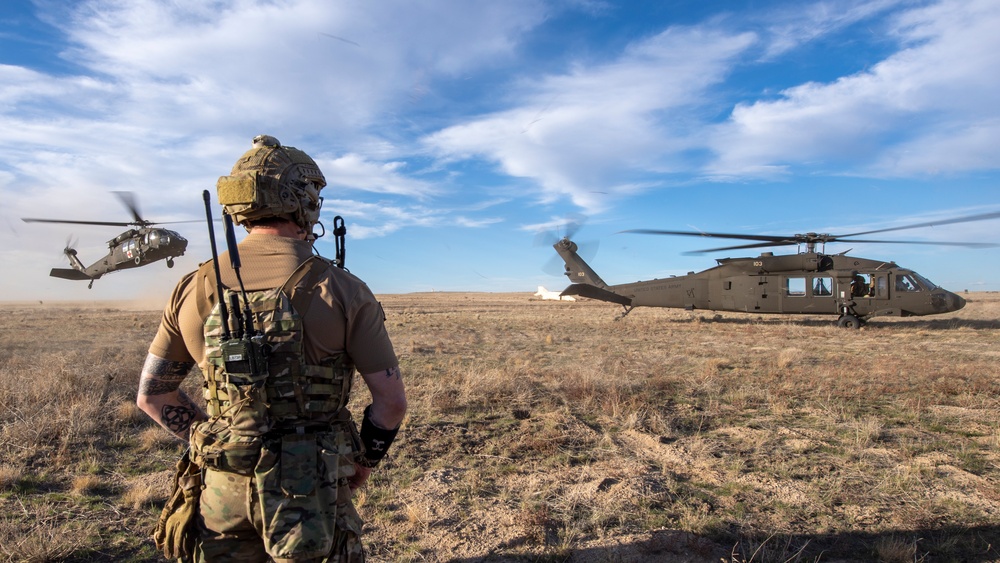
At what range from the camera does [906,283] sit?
18141 mm

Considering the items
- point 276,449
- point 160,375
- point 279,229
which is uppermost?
point 279,229

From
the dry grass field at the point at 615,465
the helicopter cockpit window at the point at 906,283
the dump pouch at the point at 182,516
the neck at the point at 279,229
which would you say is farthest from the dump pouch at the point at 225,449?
the helicopter cockpit window at the point at 906,283

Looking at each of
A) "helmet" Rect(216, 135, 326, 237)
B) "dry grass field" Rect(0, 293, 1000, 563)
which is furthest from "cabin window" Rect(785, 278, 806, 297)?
"helmet" Rect(216, 135, 326, 237)

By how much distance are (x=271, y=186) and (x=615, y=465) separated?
14.3ft

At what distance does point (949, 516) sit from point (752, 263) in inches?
681

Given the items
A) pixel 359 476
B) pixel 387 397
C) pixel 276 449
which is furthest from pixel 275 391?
pixel 359 476

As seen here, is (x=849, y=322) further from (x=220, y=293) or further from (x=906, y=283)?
(x=220, y=293)

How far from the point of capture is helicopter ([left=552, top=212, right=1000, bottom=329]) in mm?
→ 17984

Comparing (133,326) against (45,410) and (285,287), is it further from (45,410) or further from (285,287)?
(285,287)

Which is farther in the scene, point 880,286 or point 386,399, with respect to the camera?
point 880,286

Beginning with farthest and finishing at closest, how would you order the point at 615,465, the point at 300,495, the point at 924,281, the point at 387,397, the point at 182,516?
the point at 924,281
the point at 615,465
the point at 387,397
the point at 182,516
the point at 300,495

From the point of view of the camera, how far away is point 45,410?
647cm

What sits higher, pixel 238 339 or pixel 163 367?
pixel 238 339

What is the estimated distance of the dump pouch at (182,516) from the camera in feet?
6.81
